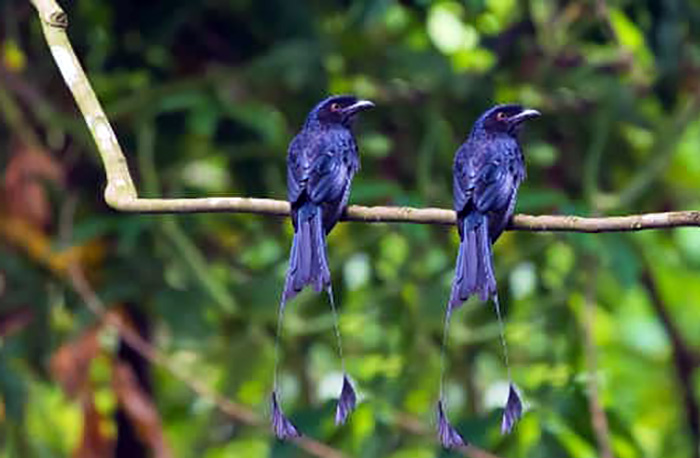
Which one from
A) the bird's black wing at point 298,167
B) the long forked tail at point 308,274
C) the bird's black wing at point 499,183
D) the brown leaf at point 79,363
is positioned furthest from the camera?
the brown leaf at point 79,363

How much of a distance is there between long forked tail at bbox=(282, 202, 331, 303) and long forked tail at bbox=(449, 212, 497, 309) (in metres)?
0.24

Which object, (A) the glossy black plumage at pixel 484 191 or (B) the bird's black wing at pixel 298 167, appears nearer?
(A) the glossy black plumage at pixel 484 191

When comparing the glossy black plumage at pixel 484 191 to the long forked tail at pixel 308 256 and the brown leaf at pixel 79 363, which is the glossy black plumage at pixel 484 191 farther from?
the brown leaf at pixel 79 363

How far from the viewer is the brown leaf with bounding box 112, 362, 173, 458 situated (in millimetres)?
7469

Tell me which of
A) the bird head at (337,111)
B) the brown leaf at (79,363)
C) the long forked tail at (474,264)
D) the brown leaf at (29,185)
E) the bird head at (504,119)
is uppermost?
the long forked tail at (474,264)

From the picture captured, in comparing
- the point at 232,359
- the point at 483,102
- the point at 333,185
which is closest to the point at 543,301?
the point at 483,102

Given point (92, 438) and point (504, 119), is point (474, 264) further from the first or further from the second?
point (92, 438)

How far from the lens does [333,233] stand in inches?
286

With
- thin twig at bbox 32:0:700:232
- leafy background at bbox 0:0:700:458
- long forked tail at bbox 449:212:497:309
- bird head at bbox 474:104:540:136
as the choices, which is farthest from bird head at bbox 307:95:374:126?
leafy background at bbox 0:0:700:458

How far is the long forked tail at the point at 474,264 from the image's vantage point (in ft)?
8.71

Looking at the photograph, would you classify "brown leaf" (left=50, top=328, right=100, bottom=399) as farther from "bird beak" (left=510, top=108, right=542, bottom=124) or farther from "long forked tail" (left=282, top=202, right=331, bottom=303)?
"long forked tail" (left=282, top=202, right=331, bottom=303)

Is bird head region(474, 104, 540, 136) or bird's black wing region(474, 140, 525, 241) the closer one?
bird's black wing region(474, 140, 525, 241)

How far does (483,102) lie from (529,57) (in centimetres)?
81

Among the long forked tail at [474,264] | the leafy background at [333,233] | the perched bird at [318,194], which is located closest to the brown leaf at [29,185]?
the leafy background at [333,233]
